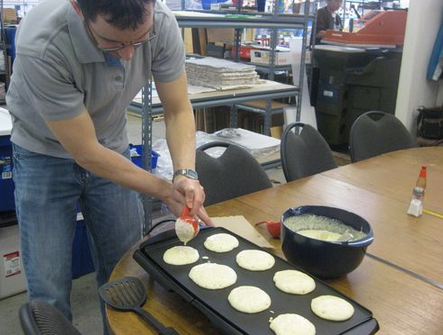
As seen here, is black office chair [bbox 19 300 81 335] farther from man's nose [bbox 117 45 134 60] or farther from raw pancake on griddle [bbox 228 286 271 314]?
man's nose [bbox 117 45 134 60]

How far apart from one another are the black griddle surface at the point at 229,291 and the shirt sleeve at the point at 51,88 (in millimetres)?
359

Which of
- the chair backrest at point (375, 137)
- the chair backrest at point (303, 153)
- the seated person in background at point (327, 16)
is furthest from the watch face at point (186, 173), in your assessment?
the seated person in background at point (327, 16)

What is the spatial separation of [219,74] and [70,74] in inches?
58.4

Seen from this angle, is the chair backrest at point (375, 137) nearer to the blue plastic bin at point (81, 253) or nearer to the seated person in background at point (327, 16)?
the blue plastic bin at point (81, 253)

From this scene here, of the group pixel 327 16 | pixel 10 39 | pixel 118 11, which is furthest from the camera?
pixel 327 16

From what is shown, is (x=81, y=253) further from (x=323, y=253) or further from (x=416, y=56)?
(x=416, y=56)

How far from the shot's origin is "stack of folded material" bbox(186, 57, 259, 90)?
249 centimetres

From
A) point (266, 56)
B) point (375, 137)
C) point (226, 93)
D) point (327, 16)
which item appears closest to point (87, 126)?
point (226, 93)

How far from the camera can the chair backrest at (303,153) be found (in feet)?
6.01

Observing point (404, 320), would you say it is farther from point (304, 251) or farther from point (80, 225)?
point (80, 225)

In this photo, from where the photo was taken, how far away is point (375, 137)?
234cm

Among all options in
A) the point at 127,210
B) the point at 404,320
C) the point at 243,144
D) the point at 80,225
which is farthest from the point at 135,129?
the point at 404,320

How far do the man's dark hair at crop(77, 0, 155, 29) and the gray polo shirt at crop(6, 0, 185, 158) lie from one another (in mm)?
139

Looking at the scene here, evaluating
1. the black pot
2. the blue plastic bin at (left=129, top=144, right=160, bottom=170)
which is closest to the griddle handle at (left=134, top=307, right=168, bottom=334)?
the black pot
